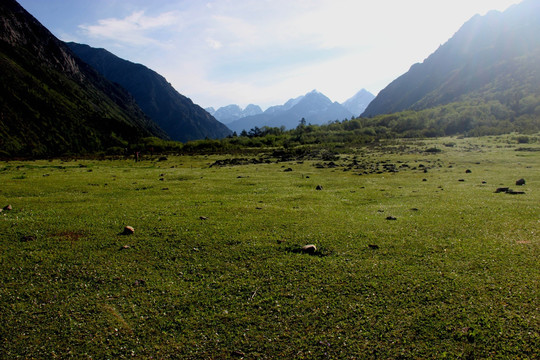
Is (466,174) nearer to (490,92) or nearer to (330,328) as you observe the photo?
(330,328)

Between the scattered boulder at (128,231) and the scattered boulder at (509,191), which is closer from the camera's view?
the scattered boulder at (128,231)

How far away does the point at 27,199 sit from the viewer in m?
16.8

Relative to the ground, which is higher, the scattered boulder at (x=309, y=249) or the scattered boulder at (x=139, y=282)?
the scattered boulder at (x=309, y=249)

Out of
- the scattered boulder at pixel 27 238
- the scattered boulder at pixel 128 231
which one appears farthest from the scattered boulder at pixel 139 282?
the scattered boulder at pixel 27 238

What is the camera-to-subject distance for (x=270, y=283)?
8172mm

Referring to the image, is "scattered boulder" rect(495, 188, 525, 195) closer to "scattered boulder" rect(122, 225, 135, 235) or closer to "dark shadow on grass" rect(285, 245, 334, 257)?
"dark shadow on grass" rect(285, 245, 334, 257)

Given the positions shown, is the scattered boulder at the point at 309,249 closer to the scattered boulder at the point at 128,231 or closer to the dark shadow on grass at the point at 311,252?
the dark shadow on grass at the point at 311,252

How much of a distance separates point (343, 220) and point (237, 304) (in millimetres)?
7601

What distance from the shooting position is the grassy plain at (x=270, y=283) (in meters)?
6.06

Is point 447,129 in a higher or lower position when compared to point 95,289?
higher

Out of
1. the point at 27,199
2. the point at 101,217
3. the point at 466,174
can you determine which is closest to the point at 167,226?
the point at 101,217

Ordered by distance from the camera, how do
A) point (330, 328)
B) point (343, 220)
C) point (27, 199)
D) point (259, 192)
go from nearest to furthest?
point (330, 328), point (343, 220), point (27, 199), point (259, 192)

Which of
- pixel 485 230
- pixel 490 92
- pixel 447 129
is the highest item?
pixel 490 92

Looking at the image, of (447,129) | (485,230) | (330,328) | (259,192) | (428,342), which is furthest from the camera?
(447,129)
